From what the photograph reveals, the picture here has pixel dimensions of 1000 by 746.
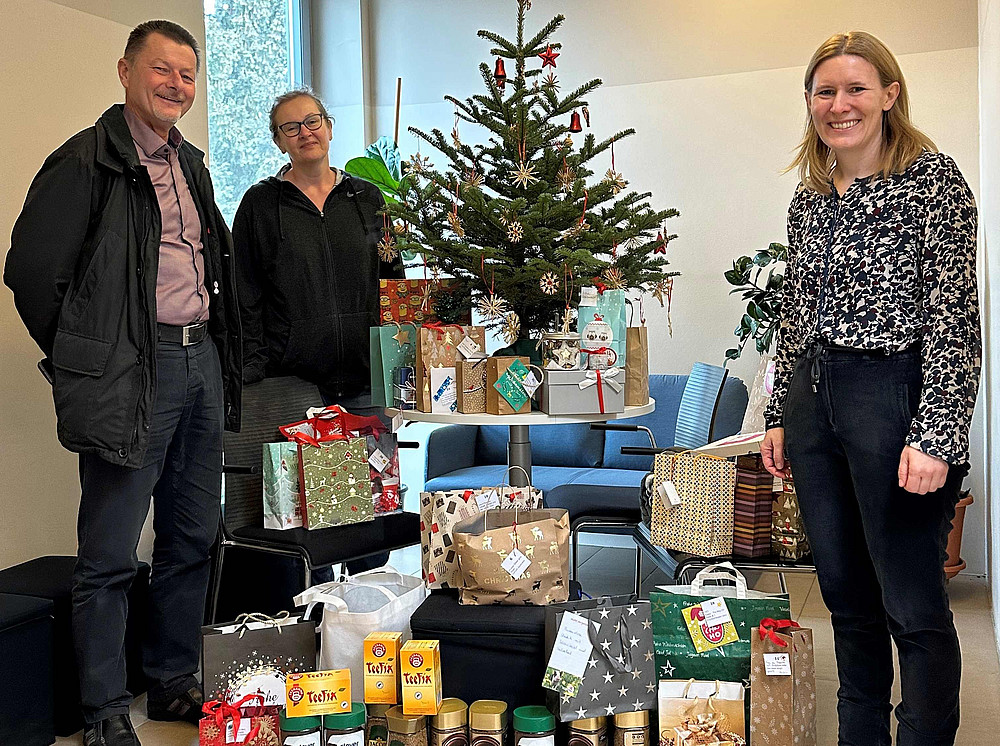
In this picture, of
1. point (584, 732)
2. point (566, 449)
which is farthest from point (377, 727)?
point (566, 449)

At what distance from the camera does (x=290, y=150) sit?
323cm

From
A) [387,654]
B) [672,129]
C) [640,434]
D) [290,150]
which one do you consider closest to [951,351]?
[387,654]

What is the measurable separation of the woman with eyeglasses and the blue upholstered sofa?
121 cm

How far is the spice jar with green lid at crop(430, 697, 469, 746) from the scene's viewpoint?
2.23 m

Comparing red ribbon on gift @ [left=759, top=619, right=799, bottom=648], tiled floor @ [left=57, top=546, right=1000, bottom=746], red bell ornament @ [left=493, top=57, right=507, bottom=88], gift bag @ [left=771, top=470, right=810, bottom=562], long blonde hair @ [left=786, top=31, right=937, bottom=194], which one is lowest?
tiled floor @ [left=57, top=546, right=1000, bottom=746]

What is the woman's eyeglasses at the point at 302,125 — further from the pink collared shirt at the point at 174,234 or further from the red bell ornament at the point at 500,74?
the red bell ornament at the point at 500,74

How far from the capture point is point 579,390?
267 cm

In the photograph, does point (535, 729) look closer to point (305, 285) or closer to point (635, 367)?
point (635, 367)

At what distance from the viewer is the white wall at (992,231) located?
3.05 m

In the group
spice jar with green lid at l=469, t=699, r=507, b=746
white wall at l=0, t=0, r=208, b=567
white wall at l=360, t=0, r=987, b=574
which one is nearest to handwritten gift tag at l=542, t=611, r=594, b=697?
spice jar with green lid at l=469, t=699, r=507, b=746

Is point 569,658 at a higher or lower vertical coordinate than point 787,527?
lower

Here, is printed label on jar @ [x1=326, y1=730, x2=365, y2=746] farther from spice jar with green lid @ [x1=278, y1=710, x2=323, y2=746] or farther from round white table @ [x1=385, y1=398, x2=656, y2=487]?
round white table @ [x1=385, y1=398, x2=656, y2=487]

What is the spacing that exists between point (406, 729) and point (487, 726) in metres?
0.19

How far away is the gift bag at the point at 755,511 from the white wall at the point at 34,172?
2.29 m
